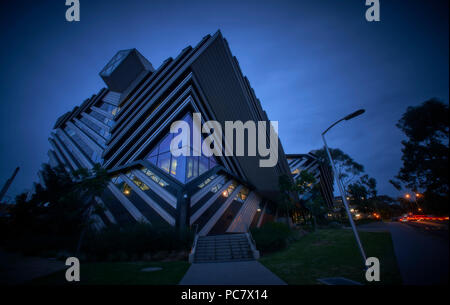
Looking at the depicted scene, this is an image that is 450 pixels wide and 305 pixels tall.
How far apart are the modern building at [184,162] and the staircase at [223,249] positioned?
219 centimetres

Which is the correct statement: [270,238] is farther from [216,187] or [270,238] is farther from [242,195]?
[242,195]

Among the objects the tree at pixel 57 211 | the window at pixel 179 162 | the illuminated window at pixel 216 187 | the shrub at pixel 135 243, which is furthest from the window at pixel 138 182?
the illuminated window at pixel 216 187

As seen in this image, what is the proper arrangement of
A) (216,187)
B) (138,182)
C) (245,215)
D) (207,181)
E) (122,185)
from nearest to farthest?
(138,182)
(207,181)
(122,185)
(216,187)
(245,215)

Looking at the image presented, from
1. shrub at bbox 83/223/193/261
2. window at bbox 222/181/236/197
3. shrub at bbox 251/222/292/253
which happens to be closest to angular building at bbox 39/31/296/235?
window at bbox 222/181/236/197

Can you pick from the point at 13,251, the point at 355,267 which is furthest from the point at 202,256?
the point at 13,251

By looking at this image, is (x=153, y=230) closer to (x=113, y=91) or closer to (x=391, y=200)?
(x=113, y=91)

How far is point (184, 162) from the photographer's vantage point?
16828 millimetres

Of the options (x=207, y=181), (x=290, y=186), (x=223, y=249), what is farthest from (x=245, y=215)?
(x=223, y=249)

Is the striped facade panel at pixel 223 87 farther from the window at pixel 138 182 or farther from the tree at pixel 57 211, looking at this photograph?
the tree at pixel 57 211

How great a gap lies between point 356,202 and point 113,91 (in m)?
65.1

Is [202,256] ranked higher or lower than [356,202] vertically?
higher

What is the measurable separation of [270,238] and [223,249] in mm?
4210
